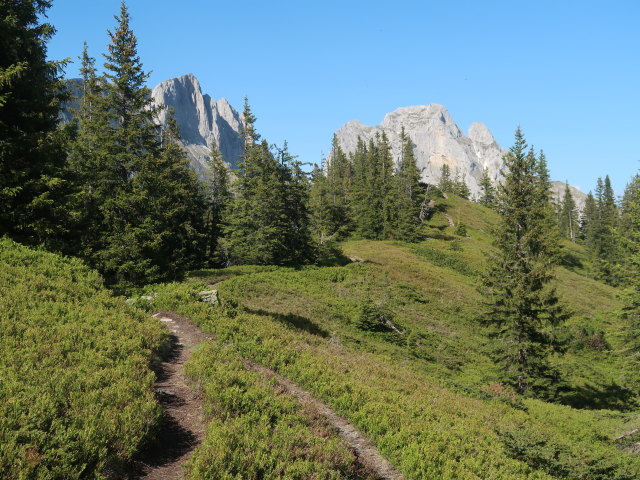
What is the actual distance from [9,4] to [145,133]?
354 inches

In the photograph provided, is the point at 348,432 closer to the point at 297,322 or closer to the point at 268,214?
the point at 297,322

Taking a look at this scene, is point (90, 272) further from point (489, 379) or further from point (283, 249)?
point (283, 249)

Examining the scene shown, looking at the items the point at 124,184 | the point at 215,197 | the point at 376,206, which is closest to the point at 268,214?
the point at 215,197

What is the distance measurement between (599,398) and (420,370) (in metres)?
13.4

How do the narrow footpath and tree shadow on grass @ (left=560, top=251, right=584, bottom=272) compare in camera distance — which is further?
tree shadow on grass @ (left=560, top=251, right=584, bottom=272)

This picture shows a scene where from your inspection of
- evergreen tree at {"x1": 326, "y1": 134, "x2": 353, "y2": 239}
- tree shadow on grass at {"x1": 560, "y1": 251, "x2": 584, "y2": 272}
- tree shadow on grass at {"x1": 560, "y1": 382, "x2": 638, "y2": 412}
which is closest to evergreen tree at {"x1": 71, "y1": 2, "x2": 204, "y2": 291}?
tree shadow on grass at {"x1": 560, "y1": 382, "x2": 638, "y2": 412}

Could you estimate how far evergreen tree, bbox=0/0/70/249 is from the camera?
13477mm

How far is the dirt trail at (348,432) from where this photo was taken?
757 centimetres

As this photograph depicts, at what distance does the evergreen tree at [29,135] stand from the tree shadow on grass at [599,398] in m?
26.6

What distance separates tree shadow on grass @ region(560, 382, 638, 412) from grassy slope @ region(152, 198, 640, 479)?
0.37 feet

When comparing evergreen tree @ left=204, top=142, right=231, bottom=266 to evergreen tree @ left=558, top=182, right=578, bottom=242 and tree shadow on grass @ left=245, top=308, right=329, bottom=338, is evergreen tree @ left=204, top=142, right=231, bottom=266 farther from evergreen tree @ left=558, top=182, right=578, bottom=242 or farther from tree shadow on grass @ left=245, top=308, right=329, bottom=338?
evergreen tree @ left=558, top=182, right=578, bottom=242

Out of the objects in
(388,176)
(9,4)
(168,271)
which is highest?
(388,176)

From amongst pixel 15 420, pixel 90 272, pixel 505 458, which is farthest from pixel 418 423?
pixel 90 272

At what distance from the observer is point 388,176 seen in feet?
259
